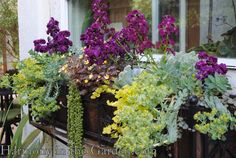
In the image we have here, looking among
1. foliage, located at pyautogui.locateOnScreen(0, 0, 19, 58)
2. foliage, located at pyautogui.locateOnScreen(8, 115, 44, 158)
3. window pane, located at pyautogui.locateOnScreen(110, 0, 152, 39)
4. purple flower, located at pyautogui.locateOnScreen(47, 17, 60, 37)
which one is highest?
foliage, located at pyautogui.locateOnScreen(0, 0, 19, 58)

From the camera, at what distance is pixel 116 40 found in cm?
181

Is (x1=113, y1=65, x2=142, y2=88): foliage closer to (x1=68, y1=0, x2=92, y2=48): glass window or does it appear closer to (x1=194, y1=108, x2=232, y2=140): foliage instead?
(x1=194, y1=108, x2=232, y2=140): foliage

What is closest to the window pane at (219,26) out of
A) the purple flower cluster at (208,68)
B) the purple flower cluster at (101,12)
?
the purple flower cluster at (208,68)

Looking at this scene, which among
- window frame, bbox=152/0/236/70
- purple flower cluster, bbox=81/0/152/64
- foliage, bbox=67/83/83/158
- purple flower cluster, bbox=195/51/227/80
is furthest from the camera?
window frame, bbox=152/0/236/70

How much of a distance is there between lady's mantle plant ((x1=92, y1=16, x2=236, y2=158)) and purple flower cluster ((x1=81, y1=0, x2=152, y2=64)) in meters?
0.29

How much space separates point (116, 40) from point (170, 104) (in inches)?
23.6

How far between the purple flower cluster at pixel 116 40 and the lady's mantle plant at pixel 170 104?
291 mm

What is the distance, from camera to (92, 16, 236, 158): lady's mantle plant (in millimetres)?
1258

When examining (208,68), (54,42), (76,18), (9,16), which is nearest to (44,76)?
(54,42)

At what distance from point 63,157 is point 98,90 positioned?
1231 mm

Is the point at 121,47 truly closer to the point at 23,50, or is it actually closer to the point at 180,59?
the point at 180,59

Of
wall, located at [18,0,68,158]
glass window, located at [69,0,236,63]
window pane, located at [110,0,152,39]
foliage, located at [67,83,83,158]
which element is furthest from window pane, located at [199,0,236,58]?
wall, located at [18,0,68,158]

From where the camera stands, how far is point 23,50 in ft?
10.2

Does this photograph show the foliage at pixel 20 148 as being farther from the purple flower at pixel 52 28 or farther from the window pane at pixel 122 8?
the window pane at pixel 122 8
